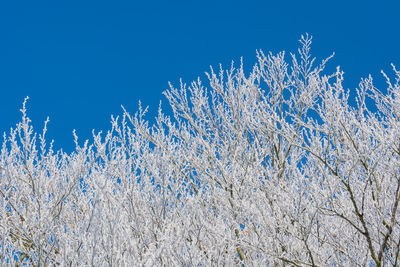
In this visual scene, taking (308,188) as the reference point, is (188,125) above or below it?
above

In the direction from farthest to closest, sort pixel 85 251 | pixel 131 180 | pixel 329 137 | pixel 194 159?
pixel 194 159 → pixel 131 180 → pixel 329 137 → pixel 85 251

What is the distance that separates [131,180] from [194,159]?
1439 mm

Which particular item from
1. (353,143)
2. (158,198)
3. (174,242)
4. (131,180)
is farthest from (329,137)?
(131,180)

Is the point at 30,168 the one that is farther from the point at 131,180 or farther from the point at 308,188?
the point at 308,188

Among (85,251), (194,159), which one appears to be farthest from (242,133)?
(85,251)

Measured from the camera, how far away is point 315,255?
4906 millimetres

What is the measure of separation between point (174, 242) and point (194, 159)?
2.95 metres

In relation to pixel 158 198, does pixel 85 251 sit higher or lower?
lower

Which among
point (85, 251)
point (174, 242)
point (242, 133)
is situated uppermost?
point (242, 133)

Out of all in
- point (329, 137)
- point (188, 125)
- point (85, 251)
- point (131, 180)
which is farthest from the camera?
point (188, 125)

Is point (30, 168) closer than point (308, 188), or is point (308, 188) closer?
point (308, 188)

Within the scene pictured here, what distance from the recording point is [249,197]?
17.5 feet

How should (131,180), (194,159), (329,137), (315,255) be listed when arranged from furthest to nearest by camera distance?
(194,159)
(131,180)
(315,255)
(329,137)

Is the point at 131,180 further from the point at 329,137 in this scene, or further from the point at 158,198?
the point at 329,137
